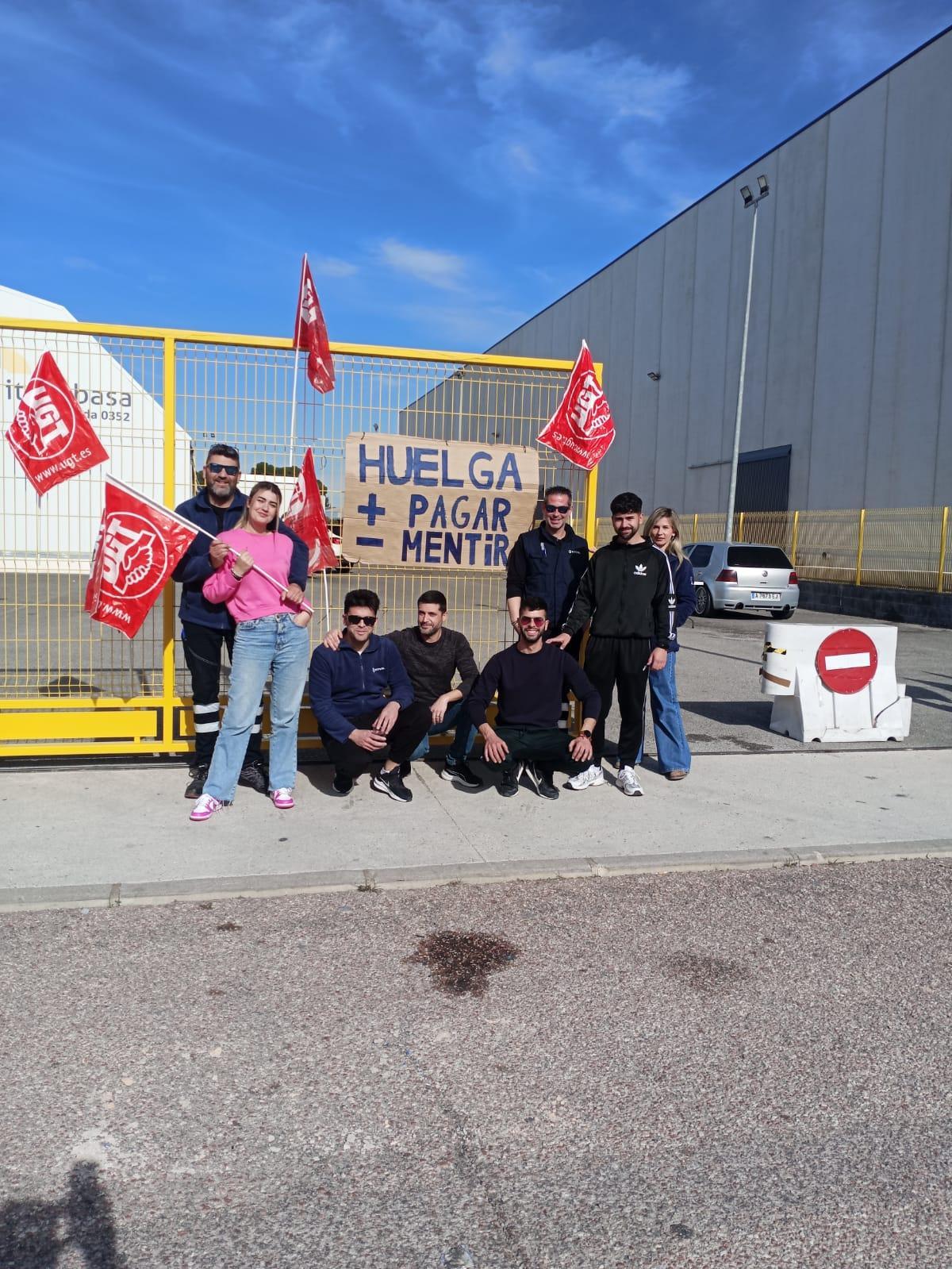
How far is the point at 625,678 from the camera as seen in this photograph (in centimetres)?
633

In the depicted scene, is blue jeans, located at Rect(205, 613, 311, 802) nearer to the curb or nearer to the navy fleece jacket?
the navy fleece jacket

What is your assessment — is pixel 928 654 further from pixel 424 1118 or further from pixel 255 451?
pixel 424 1118

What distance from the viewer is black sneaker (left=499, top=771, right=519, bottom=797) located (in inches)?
242

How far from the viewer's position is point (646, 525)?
6449 millimetres

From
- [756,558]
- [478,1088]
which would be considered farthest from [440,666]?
[756,558]

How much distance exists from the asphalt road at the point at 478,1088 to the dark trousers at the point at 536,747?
63.6 inches

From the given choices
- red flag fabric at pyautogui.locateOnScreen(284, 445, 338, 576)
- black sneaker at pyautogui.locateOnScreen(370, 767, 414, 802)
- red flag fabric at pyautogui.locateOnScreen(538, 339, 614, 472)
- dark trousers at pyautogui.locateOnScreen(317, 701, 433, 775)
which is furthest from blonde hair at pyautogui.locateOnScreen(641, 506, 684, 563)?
black sneaker at pyautogui.locateOnScreen(370, 767, 414, 802)

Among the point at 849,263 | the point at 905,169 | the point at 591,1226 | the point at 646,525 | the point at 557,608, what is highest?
the point at 905,169

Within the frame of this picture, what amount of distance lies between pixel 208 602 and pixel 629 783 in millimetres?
2817

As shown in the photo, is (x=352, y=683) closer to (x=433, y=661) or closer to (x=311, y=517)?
(x=433, y=661)

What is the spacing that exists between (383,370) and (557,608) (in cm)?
196

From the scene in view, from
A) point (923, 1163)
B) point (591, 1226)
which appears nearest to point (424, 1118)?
point (591, 1226)

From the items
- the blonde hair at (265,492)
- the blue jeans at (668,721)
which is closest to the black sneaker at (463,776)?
the blue jeans at (668,721)

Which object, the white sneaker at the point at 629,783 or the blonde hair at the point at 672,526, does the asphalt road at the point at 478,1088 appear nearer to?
the white sneaker at the point at 629,783
